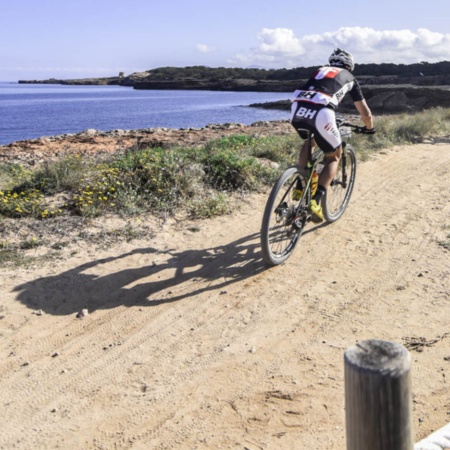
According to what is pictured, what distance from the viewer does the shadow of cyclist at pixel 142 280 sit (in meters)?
4.95

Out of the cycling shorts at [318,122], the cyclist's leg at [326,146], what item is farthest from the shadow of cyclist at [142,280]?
the cycling shorts at [318,122]

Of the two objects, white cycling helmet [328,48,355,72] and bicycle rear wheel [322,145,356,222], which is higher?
white cycling helmet [328,48,355,72]

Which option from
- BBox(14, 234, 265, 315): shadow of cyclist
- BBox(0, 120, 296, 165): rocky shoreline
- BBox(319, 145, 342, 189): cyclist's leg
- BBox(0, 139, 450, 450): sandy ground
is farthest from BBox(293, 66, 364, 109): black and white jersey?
BBox(0, 120, 296, 165): rocky shoreline

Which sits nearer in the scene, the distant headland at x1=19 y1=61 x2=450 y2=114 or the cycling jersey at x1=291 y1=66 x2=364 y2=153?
A: the cycling jersey at x1=291 y1=66 x2=364 y2=153

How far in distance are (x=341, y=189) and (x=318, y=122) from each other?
2.07 meters

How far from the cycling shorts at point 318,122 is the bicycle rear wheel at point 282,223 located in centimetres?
41

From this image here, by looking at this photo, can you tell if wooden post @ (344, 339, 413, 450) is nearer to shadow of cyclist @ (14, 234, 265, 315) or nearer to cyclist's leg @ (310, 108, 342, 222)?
shadow of cyclist @ (14, 234, 265, 315)

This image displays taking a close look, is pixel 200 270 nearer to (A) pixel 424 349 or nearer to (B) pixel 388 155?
(A) pixel 424 349

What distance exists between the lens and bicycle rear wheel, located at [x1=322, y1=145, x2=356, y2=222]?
7137 millimetres

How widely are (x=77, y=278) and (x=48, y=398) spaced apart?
6.20 feet

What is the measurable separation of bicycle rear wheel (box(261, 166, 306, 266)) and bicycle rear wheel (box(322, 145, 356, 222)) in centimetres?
105

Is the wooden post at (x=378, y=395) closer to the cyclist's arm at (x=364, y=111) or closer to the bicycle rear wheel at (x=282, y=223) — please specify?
the bicycle rear wheel at (x=282, y=223)

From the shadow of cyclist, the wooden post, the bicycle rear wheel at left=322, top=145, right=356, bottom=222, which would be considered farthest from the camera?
the bicycle rear wheel at left=322, top=145, right=356, bottom=222

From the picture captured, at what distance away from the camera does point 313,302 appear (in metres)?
4.90
